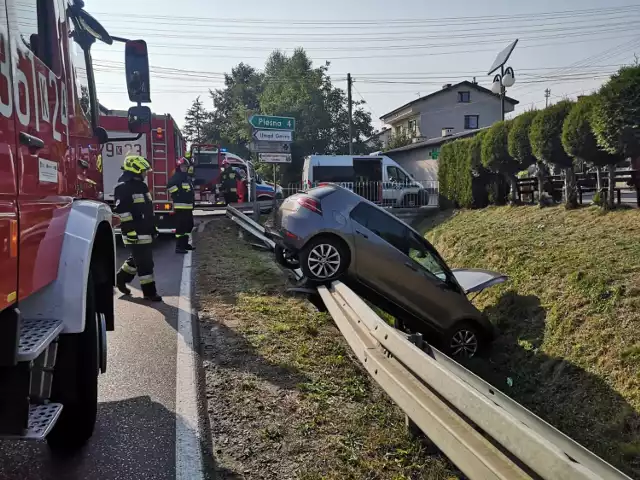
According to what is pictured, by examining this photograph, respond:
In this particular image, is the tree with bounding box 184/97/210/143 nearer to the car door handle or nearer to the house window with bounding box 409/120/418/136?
the house window with bounding box 409/120/418/136

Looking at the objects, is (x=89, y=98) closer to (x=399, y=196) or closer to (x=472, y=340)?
(x=472, y=340)

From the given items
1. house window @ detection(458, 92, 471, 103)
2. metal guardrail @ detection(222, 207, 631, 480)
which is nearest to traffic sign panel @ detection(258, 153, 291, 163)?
metal guardrail @ detection(222, 207, 631, 480)

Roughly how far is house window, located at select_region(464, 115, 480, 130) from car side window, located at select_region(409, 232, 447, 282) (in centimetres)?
4614

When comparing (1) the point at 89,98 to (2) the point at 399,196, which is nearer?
(1) the point at 89,98

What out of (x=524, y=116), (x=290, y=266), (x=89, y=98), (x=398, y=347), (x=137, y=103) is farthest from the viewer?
(x=524, y=116)

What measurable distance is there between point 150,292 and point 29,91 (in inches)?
198

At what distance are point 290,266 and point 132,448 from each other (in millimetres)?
5125

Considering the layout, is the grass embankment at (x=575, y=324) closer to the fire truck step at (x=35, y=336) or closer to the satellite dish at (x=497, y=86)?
the fire truck step at (x=35, y=336)

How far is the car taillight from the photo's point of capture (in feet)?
24.7

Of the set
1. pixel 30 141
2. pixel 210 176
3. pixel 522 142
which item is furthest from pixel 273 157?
pixel 30 141

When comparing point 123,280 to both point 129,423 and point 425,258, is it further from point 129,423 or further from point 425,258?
point 129,423

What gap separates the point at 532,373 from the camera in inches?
275

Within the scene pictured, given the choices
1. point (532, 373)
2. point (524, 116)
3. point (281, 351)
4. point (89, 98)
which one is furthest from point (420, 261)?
point (524, 116)

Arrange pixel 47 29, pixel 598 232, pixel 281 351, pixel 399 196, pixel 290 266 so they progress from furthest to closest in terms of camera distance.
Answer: pixel 399 196 < pixel 598 232 < pixel 290 266 < pixel 281 351 < pixel 47 29
